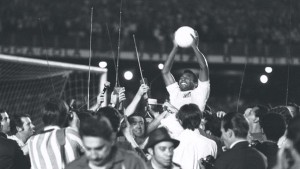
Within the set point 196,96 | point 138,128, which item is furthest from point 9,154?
point 196,96

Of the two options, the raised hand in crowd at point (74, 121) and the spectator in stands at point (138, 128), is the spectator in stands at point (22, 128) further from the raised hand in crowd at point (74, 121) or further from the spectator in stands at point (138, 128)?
the raised hand in crowd at point (74, 121)

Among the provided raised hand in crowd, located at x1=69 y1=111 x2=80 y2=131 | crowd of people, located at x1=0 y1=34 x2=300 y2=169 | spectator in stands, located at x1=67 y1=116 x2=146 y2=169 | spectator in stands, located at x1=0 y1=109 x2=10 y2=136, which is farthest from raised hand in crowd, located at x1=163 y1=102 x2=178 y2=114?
spectator in stands, located at x1=67 y1=116 x2=146 y2=169

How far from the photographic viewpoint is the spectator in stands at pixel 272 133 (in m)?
5.52

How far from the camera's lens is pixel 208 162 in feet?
18.3

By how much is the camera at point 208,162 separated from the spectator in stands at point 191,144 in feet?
0.35

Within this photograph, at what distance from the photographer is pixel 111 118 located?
5.12 m

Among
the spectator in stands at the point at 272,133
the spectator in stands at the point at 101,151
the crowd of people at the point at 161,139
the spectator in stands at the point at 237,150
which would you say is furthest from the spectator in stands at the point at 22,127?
the spectator in stands at the point at 101,151

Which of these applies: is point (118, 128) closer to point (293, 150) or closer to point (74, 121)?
point (74, 121)

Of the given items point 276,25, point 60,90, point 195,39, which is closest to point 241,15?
point 276,25

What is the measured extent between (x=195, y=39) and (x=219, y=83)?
14.2 m

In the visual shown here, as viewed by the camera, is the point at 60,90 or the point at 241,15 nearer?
the point at 60,90

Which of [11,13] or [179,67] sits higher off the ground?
[11,13]

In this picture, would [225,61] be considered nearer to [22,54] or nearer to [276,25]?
[276,25]

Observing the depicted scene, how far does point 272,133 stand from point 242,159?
18.7 inches
